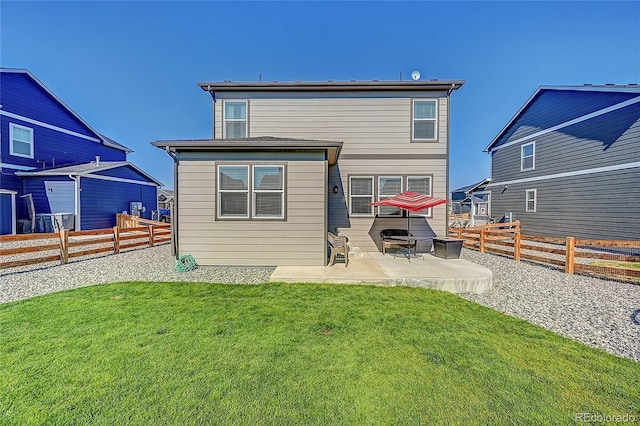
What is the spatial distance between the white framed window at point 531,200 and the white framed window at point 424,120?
360 inches

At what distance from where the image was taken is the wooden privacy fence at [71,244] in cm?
672

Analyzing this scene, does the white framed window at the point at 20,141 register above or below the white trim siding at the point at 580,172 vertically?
above

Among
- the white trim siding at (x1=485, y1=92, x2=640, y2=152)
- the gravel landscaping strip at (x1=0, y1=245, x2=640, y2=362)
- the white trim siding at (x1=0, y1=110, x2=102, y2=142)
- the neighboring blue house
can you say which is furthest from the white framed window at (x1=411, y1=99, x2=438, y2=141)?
the white trim siding at (x1=0, y1=110, x2=102, y2=142)

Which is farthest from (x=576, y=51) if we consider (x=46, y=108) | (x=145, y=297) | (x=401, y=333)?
(x=46, y=108)

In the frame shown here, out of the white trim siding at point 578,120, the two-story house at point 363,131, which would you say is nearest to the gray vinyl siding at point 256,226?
the two-story house at point 363,131

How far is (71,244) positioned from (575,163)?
65.4ft

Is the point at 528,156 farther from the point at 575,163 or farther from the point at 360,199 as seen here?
the point at 360,199

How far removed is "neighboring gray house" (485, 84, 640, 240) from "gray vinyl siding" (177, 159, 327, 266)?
1171cm

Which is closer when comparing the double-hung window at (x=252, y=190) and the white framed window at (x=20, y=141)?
the double-hung window at (x=252, y=190)

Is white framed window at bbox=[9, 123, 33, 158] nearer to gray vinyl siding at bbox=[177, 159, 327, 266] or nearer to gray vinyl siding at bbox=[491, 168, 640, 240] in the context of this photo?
gray vinyl siding at bbox=[177, 159, 327, 266]

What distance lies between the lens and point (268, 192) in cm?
690

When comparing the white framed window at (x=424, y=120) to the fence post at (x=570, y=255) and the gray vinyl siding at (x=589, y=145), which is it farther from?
the gray vinyl siding at (x=589, y=145)

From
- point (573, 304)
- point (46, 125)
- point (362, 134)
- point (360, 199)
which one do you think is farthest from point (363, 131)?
point (46, 125)

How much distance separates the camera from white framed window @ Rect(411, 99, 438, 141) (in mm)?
9164
